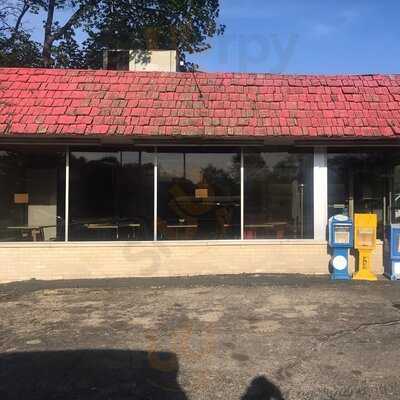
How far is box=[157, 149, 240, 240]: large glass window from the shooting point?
37.6 ft

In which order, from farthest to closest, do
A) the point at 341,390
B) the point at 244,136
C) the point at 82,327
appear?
the point at 244,136 → the point at 82,327 → the point at 341,390

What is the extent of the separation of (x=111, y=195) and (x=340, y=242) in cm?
471

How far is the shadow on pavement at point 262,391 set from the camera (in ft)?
16.4

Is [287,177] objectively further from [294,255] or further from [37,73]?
[37,73]

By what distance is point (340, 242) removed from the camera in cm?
1093

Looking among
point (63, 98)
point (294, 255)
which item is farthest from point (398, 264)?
point (63, 98)

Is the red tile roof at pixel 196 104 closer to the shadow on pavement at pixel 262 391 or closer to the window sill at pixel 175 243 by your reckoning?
the window sill at pixel 175 243

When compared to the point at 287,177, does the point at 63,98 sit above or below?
above

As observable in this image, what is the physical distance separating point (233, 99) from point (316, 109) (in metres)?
1.75

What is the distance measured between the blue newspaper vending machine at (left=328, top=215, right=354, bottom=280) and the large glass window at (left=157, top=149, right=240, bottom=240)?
1.90 metres

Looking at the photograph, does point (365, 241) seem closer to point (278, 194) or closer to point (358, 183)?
point (358, 183)

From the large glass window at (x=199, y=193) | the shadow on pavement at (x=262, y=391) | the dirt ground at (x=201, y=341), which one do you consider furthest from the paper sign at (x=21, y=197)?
the shadow on pavement at (x=262, y=391)

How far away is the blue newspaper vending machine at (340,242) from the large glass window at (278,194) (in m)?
0.65

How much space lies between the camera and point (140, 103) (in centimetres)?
1159
